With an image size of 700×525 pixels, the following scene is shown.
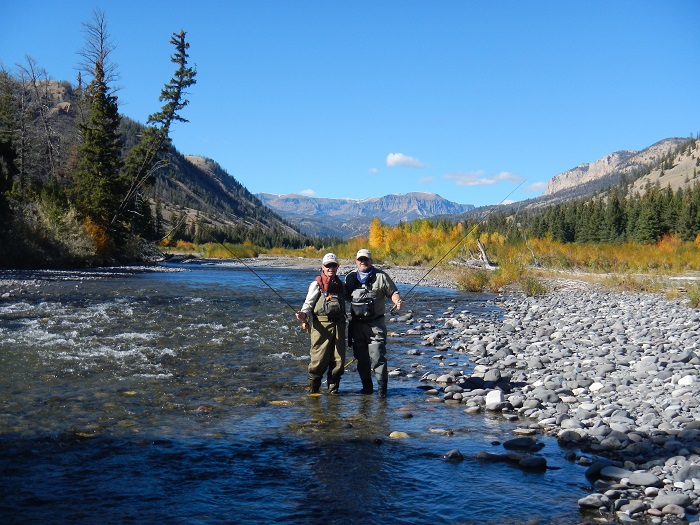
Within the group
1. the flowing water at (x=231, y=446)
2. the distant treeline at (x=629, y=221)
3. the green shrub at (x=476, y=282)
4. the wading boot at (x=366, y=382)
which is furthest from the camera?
the distant treeline at (x=629, y=221)

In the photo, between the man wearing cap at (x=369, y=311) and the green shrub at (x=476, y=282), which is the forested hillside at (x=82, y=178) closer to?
the green shrub at (x=476, y=282)

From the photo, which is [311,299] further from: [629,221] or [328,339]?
[629,221]

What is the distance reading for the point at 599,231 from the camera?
292 ft

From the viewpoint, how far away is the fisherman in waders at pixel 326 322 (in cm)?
784

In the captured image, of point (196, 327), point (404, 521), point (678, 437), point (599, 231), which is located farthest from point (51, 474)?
point (599, 231)

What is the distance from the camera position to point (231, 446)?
19.8 feet

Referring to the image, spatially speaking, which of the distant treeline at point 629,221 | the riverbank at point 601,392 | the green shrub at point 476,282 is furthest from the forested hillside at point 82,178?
the distant treeline at point 629,221

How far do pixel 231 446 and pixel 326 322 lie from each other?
243 cm

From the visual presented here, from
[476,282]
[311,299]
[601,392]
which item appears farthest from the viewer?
[476,282]

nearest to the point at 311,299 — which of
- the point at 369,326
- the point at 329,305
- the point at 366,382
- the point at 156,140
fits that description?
the point at 329,305

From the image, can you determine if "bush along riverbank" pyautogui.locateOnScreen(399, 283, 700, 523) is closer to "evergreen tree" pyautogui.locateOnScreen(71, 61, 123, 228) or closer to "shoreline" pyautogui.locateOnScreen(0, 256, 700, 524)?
"shoreline" pyautogui.locateOnScreen(0, 256, 700, 524)

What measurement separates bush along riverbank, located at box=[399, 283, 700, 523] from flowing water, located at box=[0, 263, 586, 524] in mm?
281

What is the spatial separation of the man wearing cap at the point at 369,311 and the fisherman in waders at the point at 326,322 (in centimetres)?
19

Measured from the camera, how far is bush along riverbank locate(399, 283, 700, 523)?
4.80 meters
